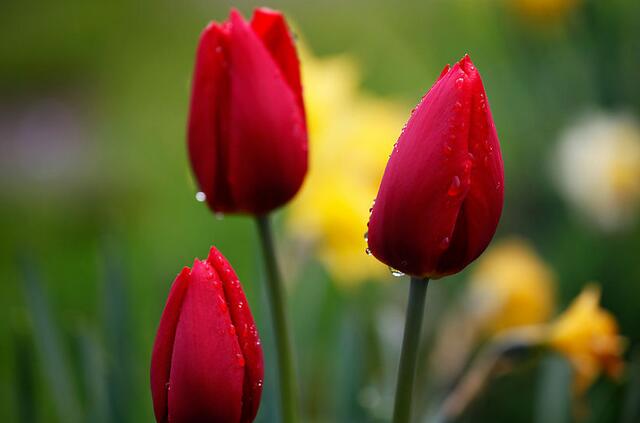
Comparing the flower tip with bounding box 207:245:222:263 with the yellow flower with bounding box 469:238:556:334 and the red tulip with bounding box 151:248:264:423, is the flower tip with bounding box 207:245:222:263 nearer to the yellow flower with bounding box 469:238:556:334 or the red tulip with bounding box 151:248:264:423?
the red tulip with bounding box 151:248:264:423

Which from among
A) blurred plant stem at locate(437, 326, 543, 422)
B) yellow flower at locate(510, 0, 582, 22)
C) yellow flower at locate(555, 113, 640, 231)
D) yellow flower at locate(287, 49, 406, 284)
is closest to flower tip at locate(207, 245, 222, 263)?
blurred plant stem at locate(437, 326, 543, 422)

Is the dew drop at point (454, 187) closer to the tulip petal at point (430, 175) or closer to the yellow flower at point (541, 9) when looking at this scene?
the tulip petal at point (430, 175)

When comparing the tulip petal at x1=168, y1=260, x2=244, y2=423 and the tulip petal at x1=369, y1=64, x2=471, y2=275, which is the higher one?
the tulip petal at x1=369, y1=64, x2=471, y2=275

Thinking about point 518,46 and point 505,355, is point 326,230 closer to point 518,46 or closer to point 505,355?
point 505,355

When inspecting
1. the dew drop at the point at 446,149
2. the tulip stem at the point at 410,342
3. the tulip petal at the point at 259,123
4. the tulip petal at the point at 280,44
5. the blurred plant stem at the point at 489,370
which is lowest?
the blurred plant stem at the point at 489,370

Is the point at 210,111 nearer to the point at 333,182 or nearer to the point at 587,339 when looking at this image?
the point at 587,339

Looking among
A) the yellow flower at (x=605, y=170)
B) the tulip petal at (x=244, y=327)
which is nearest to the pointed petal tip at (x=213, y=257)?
the tulip petal at (x=244, y=327)
